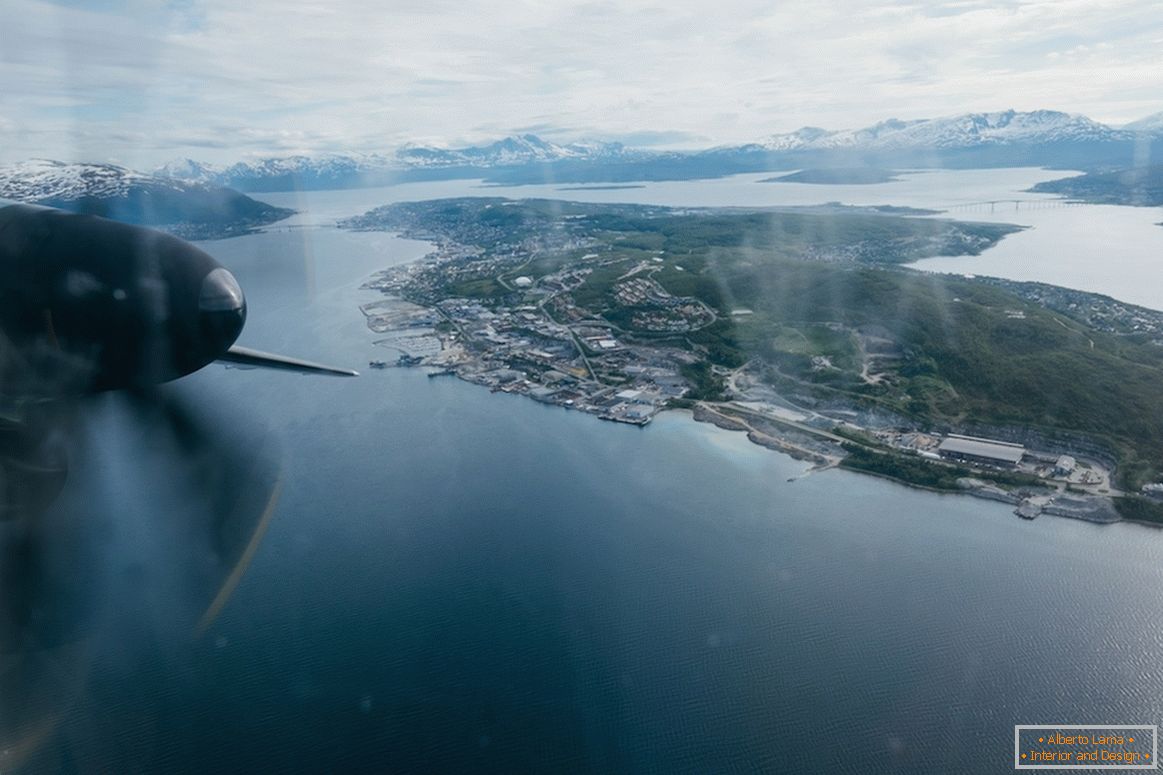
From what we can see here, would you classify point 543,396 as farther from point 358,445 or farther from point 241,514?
point 241,514

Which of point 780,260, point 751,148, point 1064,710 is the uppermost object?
point 751,148

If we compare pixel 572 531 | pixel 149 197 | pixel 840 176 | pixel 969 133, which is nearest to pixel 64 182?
pixel 149 197

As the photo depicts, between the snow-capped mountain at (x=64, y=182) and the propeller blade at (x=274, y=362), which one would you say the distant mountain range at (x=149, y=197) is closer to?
the snow-capped mountain at (x=64, y=182)

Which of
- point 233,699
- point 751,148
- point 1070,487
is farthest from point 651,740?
point 751,148

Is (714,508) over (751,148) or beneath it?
beneath

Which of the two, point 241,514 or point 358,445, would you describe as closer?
point 241,514

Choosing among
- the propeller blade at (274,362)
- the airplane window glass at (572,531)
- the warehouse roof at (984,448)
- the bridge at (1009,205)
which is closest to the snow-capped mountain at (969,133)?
the bridge at (1009,205)

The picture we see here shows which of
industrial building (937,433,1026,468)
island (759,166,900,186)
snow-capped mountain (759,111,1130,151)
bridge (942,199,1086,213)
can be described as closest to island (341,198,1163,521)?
industrial building (937,433,1026,468)
